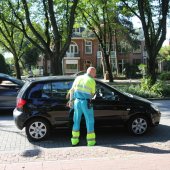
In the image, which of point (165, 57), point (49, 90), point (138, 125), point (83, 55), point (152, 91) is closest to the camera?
point (49, 90)

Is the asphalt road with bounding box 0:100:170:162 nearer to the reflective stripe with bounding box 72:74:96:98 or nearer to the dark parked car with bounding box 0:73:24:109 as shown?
the reflective stripe with bounding box 72:74:96:98

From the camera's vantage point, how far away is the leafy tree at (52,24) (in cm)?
2000

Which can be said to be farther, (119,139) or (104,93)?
(104,93)

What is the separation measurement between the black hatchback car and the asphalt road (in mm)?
319

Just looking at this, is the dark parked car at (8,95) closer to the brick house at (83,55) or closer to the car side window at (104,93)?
the car side window at (104,93)

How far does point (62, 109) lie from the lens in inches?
344

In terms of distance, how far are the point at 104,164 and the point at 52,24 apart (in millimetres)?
14601

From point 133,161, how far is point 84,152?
123 cm

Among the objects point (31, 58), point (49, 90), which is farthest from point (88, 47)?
point (49, 90)

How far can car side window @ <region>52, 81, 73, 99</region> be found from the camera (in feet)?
29.1

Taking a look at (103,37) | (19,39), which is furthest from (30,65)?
(103,37)

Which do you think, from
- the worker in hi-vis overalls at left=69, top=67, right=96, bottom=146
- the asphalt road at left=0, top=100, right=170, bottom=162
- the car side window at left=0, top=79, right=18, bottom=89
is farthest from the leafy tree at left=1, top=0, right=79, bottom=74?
the worker in hi-vis overalls at left=69, top=67, right=96, bottom=146

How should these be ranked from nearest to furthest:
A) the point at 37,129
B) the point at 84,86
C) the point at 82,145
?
the point at 84,86, the point at 82,145, the point at 37,129

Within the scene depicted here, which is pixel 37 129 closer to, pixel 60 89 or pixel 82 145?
pixel 60 89
